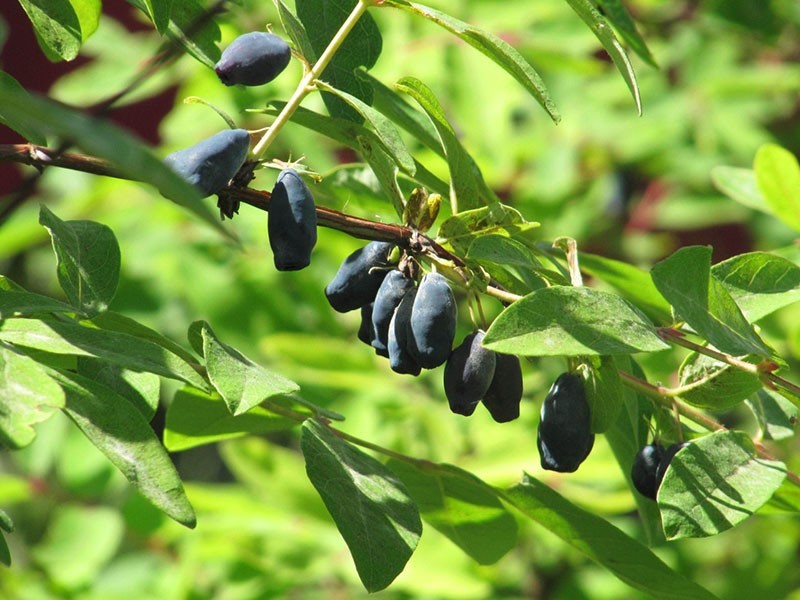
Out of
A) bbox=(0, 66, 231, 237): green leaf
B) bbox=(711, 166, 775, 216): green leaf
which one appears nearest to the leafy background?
bbox=(711, 166, 775, 216): green leaf

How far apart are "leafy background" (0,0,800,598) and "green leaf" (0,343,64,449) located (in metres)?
0.78

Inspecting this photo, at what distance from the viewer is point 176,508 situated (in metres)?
0.69

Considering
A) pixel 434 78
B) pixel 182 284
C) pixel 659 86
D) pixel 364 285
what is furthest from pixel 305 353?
pixel 659 86

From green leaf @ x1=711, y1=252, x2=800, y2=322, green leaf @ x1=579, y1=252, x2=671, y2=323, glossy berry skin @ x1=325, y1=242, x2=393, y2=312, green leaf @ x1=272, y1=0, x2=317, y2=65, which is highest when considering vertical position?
green leaf @ x1=272, y1=0, x2=317, y2=65

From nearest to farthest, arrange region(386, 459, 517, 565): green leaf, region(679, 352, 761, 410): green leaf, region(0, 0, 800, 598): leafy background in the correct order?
region(679, 352, 761, 410): green leaf
region(386, 459, 517, 565): green leaf
region(0, 0, 800, 598): leafy background

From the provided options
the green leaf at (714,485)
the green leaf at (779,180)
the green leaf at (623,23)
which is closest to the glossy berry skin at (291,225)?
the green leaf at (714,485)

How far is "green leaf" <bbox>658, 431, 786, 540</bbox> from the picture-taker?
28.9 inches

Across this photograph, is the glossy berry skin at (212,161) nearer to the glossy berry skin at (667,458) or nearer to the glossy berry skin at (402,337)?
the glossy berry skin at (402,337)

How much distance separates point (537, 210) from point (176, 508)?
5.61ft

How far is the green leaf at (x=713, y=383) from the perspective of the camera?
0.83m

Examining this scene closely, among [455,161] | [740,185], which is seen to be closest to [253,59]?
[455,161]

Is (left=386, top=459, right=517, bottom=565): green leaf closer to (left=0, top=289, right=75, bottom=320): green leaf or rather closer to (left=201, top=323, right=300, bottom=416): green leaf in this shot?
(left=201, top=323, right=300, bottom=416): green leaf

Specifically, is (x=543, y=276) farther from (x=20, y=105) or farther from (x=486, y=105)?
(x=486, y=105)

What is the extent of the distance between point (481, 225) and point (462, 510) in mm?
300
